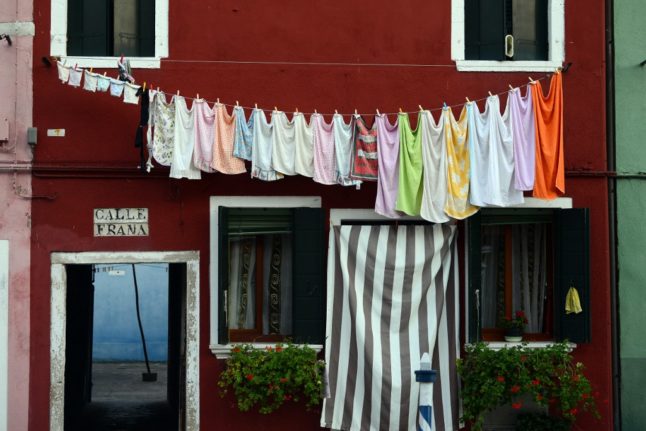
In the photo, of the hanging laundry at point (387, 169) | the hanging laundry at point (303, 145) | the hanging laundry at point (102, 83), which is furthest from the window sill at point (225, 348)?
the hanging laundry at point (102, 83)

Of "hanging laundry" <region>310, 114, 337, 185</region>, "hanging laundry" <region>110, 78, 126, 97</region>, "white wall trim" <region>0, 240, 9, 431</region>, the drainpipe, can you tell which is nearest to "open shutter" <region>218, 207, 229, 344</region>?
"hanging laundry" <region>310, 114, 337, 185</region>

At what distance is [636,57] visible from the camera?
40.8 feet

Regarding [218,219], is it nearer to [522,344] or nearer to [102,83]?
[102,83]

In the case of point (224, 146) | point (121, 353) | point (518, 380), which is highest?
point (224, 146)

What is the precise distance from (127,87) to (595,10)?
5118 millimetres

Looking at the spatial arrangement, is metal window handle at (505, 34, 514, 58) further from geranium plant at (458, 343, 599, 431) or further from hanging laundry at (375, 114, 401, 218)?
geranium plant at (458, 343, 599, 431)

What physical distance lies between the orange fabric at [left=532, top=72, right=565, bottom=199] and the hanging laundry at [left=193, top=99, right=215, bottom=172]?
3338 mm

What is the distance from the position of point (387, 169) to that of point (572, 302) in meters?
2.43

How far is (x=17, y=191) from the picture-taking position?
38.9ft

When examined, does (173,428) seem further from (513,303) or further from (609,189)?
(609,189)

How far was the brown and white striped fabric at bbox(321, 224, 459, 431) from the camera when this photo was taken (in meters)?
11.8

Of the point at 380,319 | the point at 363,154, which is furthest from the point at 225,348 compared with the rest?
the point at 363,154

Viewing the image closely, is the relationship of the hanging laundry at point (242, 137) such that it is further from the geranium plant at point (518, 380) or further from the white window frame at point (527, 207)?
the geranium plant at point (518, 380)

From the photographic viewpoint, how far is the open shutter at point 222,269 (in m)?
11.7
